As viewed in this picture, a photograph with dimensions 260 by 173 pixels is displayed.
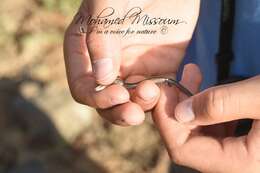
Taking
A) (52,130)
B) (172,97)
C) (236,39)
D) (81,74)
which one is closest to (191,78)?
(172,97)

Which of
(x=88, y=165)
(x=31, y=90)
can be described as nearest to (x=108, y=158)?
(x=88, y=165)

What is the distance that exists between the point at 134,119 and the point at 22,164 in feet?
4.10

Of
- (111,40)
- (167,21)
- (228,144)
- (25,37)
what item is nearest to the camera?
(228,144)

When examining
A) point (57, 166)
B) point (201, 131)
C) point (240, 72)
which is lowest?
point (57, 166)

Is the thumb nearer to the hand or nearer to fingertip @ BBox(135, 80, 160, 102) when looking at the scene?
the hand

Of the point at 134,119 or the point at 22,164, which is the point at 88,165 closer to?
the point at 22,164

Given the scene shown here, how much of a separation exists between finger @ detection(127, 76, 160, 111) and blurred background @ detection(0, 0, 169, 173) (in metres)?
1.12

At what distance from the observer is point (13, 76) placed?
3076 millimetres

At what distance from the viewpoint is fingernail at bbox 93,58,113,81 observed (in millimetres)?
1453

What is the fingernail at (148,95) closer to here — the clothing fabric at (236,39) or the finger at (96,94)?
the finger at (96,94)

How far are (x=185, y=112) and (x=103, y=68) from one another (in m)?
0.23

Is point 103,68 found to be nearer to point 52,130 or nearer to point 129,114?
point 129,114

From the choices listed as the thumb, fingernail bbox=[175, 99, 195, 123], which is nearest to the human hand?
fingernail bbox=[175, 99, 195, 123]

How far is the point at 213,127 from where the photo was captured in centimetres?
150
